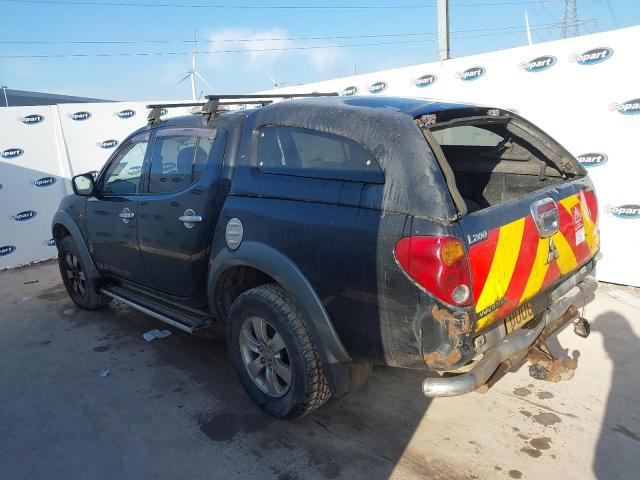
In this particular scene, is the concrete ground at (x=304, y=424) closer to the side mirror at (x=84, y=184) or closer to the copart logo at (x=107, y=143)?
the side mirror at (x=84, y=184)

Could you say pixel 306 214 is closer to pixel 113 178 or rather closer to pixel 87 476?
pixel 87 476

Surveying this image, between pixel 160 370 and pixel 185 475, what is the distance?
133cm

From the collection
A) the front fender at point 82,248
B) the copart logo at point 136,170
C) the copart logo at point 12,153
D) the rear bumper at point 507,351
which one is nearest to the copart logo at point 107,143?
the copart logo at point 12,153

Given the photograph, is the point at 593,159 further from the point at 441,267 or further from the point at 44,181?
the point at 44,181

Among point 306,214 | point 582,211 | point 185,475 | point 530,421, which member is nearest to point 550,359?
point 530,421

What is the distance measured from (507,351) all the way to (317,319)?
95cm

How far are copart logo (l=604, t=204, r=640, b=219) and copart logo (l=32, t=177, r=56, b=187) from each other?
26.7ft

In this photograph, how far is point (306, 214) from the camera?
8.36 ft

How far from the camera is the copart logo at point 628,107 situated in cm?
477

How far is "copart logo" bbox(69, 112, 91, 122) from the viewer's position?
831cm

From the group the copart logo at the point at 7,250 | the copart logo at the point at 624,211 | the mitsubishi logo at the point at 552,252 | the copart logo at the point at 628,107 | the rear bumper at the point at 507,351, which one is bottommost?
the copart logo at the point at 7,250

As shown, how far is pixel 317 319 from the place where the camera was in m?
2.53

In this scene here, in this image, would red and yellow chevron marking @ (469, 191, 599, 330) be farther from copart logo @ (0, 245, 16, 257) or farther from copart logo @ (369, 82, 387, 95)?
copart logo @ (0, 245, 16, 257)

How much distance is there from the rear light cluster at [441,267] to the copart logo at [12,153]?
25.2 ft
